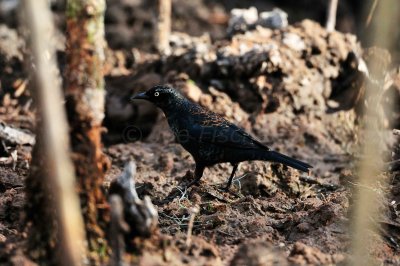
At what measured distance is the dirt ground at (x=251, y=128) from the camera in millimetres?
5273

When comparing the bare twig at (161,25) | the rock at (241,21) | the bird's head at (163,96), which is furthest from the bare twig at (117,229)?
the bare twig at (161,25)

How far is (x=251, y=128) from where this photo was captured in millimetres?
8297

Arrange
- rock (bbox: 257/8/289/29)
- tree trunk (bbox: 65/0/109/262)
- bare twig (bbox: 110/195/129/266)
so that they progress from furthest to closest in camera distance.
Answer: rock (bbox: 257/8/289/29) → tree trunk (bbox: 65/0/109/262) → bare twig (bbox: 110/195/129/266)

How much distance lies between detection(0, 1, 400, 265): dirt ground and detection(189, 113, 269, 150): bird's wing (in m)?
0.40

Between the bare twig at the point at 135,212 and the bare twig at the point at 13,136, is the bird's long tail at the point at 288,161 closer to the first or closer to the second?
the bare twig at the point at 135,212

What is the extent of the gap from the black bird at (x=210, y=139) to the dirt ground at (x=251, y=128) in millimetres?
291

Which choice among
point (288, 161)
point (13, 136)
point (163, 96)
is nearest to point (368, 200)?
point (288, 161)

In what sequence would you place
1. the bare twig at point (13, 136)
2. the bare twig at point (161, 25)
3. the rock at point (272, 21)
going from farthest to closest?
the bare twig at point (161, 25)
the rock at point (272, 21)
the bare twig at point (13, 136)

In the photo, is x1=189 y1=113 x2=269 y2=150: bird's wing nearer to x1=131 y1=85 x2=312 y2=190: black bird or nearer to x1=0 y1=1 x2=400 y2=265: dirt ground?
x1=131 y1=85 x2=312 y2=190: black bird

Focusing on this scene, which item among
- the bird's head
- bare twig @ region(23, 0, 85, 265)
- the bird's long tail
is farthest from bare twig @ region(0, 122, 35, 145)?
bare twig @ region(23, 0, 85, 265)

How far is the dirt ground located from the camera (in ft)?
17.3

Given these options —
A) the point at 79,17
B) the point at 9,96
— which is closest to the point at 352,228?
the point at 79,17

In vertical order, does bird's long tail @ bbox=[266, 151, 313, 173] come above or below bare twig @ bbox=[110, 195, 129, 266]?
above

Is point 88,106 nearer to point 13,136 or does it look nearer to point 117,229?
point 117,229
